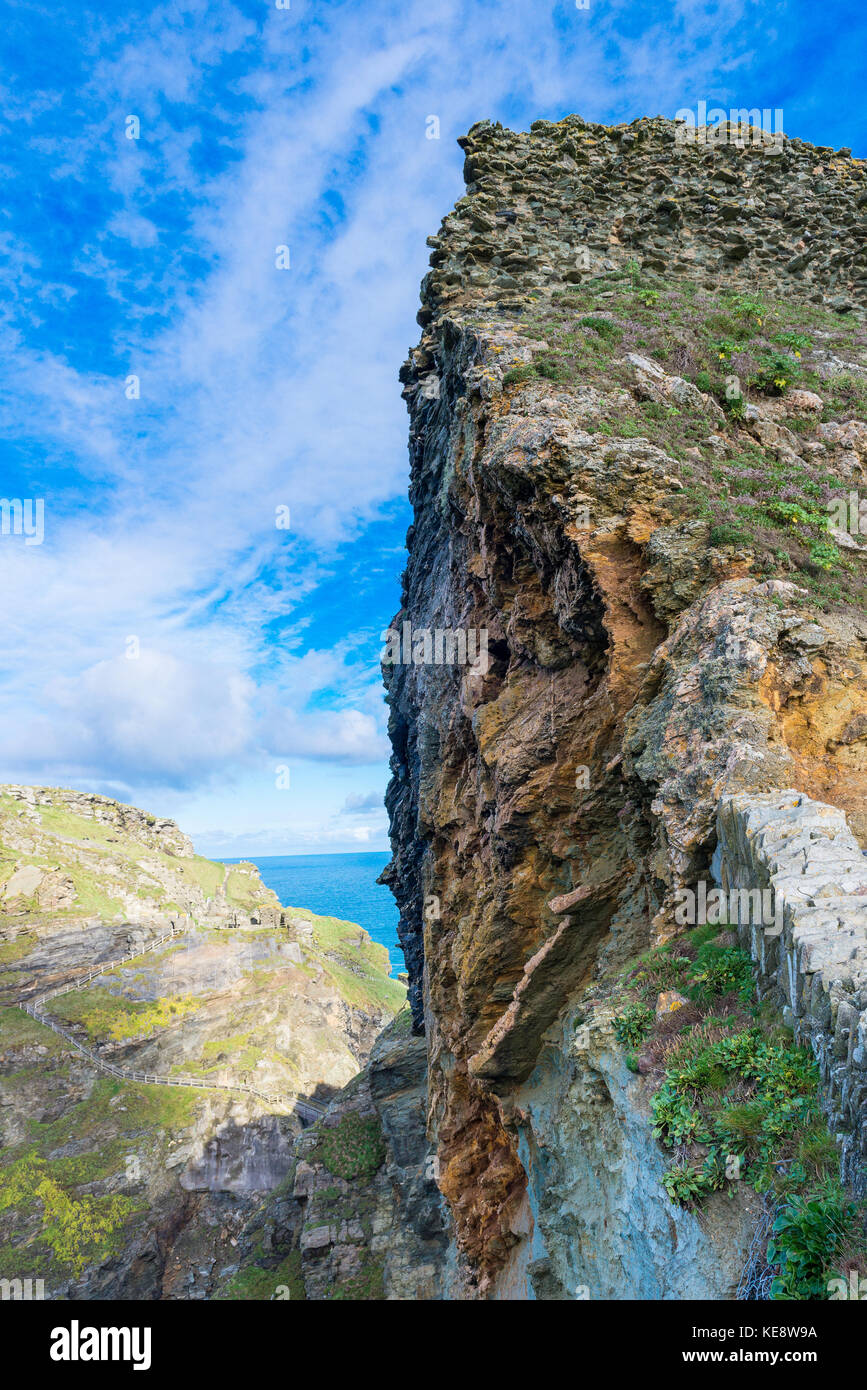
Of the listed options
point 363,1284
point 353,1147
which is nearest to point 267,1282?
point 363,1284

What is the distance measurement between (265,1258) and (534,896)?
30608 millimetres

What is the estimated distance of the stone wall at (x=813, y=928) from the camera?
5.33m

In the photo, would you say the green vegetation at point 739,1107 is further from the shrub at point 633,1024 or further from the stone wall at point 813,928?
the stone wall at point 813,928

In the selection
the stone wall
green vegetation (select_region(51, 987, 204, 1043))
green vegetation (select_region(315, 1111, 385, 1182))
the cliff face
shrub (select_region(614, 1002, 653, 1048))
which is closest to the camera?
the stone wall

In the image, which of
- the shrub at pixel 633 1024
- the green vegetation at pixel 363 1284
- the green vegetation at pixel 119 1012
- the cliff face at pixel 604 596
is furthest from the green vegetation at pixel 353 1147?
the shrub at pixel 633 1024

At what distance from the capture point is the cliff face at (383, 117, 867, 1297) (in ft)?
33.3

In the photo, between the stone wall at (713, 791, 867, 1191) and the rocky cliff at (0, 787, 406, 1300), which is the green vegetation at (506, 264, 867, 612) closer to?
the stone wall at (713, 791, 867, 1191)

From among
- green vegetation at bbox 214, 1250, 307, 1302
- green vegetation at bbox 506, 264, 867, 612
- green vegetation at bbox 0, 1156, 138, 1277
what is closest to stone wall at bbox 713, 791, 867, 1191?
green vegetation at bbox 506, 264, 867, 612

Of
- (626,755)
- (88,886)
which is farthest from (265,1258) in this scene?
(88,886)

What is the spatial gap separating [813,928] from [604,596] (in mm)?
8123

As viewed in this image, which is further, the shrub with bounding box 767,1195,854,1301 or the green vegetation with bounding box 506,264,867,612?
the green vegetation with bounding box 506,264,867,612

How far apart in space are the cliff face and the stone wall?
910mm

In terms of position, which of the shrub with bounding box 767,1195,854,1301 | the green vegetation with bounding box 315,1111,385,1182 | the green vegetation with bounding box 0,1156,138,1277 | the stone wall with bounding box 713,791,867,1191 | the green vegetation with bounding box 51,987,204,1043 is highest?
the stone wall with bounding box 713,791,867,1191

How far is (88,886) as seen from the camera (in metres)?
74.1
